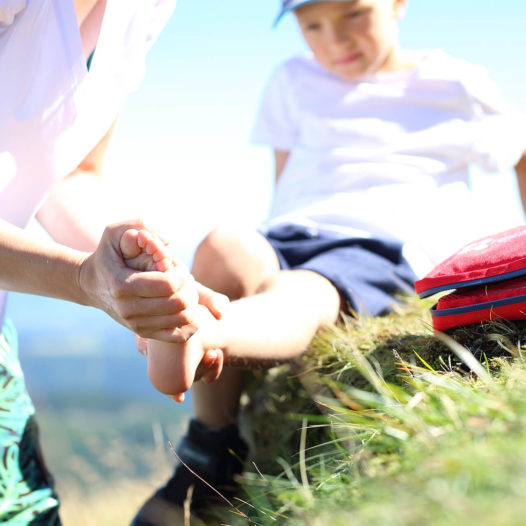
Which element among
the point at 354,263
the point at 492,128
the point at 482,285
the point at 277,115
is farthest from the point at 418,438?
the point at 277,115

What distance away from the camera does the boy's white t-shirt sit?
7.10ft

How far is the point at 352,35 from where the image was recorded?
233cm

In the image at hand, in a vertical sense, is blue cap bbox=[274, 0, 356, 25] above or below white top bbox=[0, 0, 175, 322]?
above

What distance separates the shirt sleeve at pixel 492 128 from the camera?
2283 millimetres

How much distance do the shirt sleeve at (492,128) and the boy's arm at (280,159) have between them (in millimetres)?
815

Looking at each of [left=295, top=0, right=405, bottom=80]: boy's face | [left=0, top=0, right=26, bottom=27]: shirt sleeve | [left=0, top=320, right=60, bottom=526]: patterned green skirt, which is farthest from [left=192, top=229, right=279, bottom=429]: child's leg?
[left=295, top=0, right=405, bottom=80]: boy's face

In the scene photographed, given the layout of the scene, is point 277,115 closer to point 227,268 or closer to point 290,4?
point 290,4

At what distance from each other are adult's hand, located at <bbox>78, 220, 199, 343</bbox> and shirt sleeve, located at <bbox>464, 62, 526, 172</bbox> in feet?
5.22

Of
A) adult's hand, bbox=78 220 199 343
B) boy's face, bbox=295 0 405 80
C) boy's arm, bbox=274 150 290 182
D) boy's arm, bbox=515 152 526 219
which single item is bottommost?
boy's arm, bbox=515 152 526 219

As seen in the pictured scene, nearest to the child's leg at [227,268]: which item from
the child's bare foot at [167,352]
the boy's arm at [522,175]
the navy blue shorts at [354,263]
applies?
the navy blue shorts at [354,263]

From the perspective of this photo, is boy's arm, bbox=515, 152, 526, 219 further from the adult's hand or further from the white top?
the adult's hand

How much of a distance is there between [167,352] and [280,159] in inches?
65.6

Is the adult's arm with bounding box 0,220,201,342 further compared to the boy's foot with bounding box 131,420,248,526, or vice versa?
the boy's foot with bounding box 131,420,248,526

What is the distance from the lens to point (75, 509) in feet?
8.80
